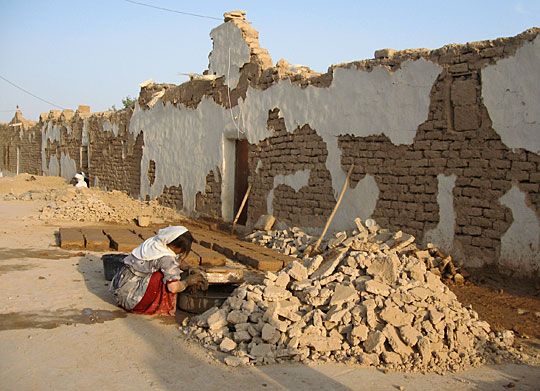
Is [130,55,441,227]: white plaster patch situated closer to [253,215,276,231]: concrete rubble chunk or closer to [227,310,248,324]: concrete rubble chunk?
[253,215,276,231]: concrete rubble chunk

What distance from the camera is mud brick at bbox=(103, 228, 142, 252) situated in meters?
7.18

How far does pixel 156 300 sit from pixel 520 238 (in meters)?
3.95

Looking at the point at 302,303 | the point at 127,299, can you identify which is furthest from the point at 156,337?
the point at 302,303

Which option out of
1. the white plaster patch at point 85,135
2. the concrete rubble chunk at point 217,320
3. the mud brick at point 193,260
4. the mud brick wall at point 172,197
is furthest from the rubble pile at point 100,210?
the concrete rubble chunk at point 217,320

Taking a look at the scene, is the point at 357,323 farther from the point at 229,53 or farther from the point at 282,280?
the point at 229,53

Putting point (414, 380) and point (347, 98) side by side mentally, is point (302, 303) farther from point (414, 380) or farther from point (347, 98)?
point (347, 98)

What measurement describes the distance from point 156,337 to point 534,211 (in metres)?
4.17

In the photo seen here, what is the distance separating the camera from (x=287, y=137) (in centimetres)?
893

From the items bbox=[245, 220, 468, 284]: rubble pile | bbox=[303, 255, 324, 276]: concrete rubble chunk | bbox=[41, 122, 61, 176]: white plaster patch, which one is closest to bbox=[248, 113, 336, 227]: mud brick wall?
bbox=[245, 220, 468, 284]: rubble pile

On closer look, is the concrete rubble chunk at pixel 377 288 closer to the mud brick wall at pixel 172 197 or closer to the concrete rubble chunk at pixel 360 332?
the concrete rubble chunk at pixel 360 332

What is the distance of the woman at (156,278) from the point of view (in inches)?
183

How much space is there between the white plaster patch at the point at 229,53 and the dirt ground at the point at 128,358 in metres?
5.98

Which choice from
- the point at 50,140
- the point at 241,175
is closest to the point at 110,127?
the point at 241,175

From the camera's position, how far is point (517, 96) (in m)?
5.90
